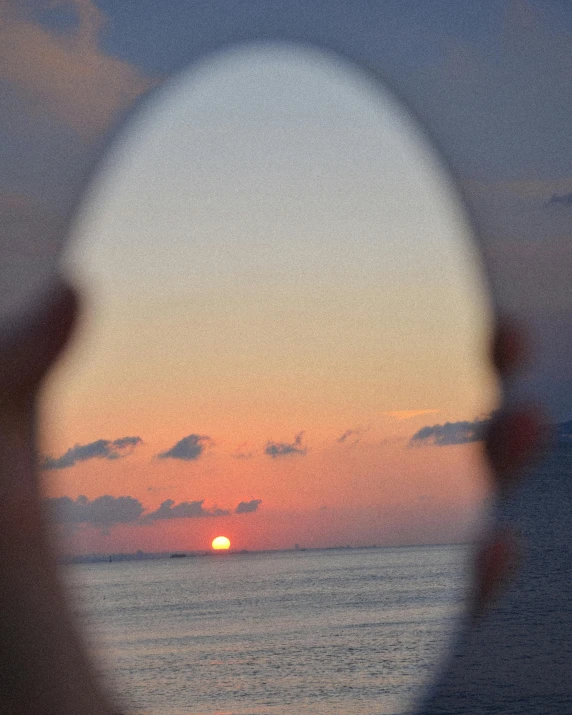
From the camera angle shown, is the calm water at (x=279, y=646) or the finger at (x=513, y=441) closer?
the finger at (x=513, y=441)

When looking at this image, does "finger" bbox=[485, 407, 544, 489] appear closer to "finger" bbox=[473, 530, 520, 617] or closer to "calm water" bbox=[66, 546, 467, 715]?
"finger" bbox=[473, 530, 520, 617]

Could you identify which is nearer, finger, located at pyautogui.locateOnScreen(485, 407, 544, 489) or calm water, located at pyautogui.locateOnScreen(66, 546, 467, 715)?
finger, located at pyautogui.locateOnScreen(485, 407, 544, 489)

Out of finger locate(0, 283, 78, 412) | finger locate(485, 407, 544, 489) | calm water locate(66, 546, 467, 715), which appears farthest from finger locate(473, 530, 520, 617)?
calm water locate(66, 546, 467, 715)

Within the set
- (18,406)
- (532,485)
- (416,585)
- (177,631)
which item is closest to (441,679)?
(177,631)

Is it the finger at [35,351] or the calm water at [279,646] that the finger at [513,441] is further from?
the calm water at [279,646]

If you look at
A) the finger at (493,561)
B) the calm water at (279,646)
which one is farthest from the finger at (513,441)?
the calm water at (279,646)

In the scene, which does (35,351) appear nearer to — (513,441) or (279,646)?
(513,441)

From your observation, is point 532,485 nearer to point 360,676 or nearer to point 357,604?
point 357,604

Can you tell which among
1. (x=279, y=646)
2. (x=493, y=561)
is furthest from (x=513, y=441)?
(x=279, y=646)
